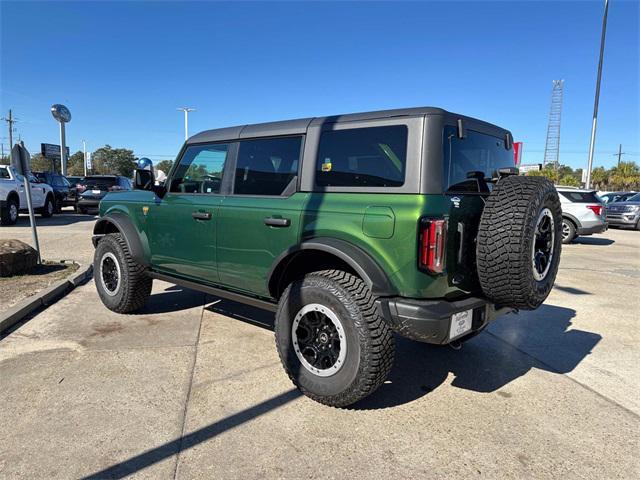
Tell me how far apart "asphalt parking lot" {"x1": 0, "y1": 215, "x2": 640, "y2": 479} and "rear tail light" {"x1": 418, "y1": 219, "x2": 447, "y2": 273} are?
1045 millimetres

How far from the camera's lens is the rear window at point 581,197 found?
11852 millimetres

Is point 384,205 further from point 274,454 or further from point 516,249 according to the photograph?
point 274,454

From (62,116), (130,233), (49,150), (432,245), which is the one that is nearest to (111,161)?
(49,150)

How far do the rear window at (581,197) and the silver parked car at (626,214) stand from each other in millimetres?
6349

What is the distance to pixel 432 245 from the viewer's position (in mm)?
2547

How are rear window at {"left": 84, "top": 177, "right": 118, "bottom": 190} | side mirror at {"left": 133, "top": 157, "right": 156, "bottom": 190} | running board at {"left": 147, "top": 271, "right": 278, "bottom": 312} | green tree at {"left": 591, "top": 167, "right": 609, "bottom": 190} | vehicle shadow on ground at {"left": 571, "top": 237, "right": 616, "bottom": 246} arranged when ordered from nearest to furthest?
1. running board at {"left": 147, "top": 271, "right": 278, "bottom": 312}
2. side mirror at {"left": 133, "top": 157, "right": 156, "bottom": 190}
3. vehicle shadow on ground at {"left": 571, "top": 237, "right": 616, "bottom": 246}
4. rear window at {"left": 84, "top": 177, "right": 118, "bottom": 190}
5. green tree at {"left": 591, "top": 167, "right": 609, "bottom": 190}

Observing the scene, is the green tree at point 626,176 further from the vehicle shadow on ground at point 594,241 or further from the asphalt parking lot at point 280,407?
the asphalt parking lot at point 280,407

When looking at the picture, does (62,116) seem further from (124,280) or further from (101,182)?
(124,280)

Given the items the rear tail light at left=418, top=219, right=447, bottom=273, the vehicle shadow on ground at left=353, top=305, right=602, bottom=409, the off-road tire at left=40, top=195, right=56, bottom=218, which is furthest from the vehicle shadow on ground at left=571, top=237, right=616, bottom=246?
the off-road tire at left=40, top=195, right=56, bottom=218

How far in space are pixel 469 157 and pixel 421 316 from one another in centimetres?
123

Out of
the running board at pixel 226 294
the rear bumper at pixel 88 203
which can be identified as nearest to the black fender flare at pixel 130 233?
the running board at pixel 226 294

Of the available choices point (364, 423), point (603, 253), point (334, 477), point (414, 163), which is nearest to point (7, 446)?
point (334, 477)

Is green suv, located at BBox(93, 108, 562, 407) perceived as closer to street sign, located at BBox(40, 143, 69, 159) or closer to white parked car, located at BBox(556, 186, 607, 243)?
white parked car, located at BBox(556, 186, 607, 243)

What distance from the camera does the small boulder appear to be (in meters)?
6.20
